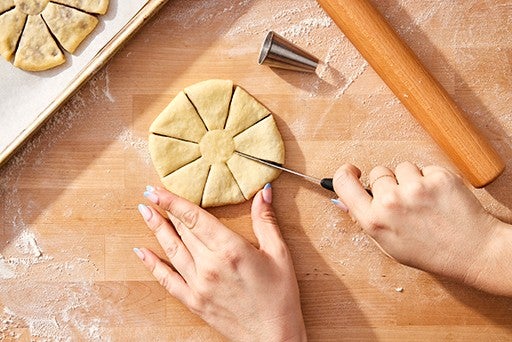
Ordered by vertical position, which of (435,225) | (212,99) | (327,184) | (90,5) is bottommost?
(435,225)

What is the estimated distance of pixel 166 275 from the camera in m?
2.18

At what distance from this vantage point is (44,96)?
7.06ft

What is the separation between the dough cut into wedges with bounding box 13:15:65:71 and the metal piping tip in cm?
71

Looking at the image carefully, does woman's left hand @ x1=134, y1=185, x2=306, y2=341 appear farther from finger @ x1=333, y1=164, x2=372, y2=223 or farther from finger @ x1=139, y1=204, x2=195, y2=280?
finger @ x1=333, y1=164, x2=372, y2=223

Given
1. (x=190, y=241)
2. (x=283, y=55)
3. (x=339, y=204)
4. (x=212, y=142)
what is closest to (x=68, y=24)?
(x=212, y=142)

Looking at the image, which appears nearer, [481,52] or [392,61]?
[392,61]

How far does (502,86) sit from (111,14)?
142 centimetres

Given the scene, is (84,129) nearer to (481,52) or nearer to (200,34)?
(200,34)

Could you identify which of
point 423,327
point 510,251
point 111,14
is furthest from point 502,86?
point 111,14

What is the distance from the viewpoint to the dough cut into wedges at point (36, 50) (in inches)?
83.7

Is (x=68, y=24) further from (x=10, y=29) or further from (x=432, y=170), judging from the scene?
(x=432, y=170)

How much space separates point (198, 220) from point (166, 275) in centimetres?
24

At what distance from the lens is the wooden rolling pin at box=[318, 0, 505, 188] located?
6.64 feet

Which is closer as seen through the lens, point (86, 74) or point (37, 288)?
point (86, 74)
